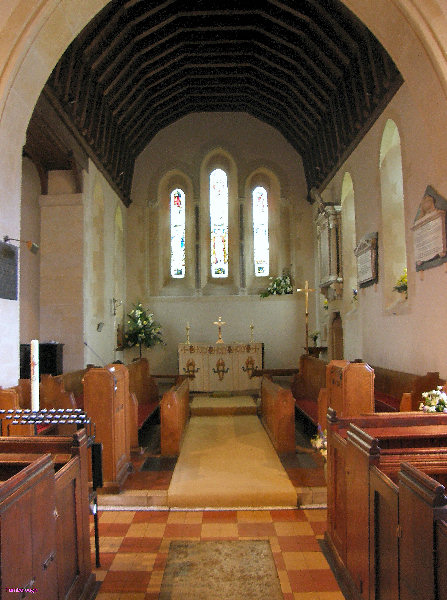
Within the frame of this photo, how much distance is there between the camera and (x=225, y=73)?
361 inches

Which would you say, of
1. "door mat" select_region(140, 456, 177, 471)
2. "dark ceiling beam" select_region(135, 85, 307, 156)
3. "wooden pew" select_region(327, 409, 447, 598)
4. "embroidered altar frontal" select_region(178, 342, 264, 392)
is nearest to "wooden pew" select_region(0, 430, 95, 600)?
"wooden pew" select_region(327, 409, 447, 598)

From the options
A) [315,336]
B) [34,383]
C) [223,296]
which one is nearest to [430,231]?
[34,383]

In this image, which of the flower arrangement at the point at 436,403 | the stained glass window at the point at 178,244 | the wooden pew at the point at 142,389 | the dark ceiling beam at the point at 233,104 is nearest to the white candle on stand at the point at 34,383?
the flower arrangement at the point at 436,403

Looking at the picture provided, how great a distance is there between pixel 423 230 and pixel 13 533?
4402 mm

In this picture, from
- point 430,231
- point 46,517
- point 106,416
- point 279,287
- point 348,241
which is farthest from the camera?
point 279,287

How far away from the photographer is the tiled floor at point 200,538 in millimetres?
2391

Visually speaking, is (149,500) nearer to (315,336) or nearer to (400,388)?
(400,388)

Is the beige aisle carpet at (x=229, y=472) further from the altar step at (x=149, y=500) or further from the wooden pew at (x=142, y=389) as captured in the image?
the wooden pew at (x=142, y=389)

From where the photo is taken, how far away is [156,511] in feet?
11.4

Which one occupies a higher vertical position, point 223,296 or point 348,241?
point 348,241

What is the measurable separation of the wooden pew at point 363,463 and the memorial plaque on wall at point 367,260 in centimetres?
404

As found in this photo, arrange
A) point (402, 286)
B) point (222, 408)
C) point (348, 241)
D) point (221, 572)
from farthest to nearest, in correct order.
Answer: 1. point (348, 241)
2. point (222, 408)
3. point (402, 286)
4. point (221, 572)

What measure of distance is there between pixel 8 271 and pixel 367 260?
181 inches

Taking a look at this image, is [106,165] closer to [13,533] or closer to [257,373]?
[257,373]
